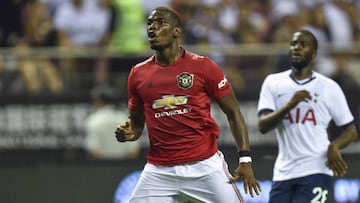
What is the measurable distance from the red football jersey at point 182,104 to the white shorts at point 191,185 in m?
0.08

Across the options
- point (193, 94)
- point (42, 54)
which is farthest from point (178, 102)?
point (42, 54)

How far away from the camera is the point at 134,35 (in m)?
15.4

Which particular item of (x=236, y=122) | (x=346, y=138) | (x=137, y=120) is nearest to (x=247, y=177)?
(x=236, y=122)

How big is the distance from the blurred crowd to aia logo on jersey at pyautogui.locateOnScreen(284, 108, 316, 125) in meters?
5.51

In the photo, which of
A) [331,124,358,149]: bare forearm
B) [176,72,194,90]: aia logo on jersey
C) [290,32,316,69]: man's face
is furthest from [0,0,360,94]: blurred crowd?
[176,72,194,90]: aia logo on jersey

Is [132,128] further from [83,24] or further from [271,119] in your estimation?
[83,24]

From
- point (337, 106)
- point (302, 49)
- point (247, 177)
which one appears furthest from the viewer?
point (337, 106)

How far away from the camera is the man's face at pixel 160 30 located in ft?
26.4

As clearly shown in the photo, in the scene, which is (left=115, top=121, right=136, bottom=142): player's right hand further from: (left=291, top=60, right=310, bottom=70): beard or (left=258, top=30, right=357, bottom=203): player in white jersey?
(left=291, top=60, right=310, bottom=70): beard

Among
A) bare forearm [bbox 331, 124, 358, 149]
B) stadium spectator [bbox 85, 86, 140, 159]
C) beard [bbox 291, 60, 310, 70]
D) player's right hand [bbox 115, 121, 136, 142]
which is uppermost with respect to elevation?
beard [bbox 291, 60, 310, 70]

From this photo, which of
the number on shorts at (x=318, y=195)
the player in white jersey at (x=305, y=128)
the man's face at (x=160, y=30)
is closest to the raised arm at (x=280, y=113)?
the player in white jersey at (x=305, y=128)

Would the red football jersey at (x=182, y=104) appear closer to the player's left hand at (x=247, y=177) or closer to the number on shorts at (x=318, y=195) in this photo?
the player's left hand at (x=247, y=177)

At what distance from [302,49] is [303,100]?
47 centimetres

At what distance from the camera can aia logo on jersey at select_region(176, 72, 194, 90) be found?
806 cm
